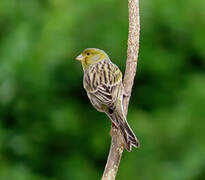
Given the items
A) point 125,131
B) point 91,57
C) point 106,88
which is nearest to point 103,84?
point 106,88

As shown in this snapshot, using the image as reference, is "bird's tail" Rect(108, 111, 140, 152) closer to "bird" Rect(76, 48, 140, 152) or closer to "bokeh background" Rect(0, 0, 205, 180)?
"bird" Rect(76, 48, 140, 152)

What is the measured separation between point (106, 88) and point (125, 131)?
2.59 ft

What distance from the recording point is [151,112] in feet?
21.4

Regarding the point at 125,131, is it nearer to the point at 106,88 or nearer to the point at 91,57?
the point at 106,88

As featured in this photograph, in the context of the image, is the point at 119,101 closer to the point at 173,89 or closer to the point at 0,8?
the point at 173,89

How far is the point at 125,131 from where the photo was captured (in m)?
3.40

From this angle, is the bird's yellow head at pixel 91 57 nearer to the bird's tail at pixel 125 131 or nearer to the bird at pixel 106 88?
the bird at pixel 106 88

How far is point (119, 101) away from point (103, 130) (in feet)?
8.96

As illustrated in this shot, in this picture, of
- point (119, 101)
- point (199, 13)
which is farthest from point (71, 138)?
point (119, 101)

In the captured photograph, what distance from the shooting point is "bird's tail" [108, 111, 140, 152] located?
3.18 meters

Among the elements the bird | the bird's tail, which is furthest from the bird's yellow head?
the bird's tail

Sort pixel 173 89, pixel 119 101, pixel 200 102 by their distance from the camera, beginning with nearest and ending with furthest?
pixel 119 101 → pixel 200 102 → pixel 173 89

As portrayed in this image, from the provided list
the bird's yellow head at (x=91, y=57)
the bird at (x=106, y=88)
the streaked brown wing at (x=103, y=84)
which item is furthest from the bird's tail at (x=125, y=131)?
the bird's yellow head at (x=91, y=57)

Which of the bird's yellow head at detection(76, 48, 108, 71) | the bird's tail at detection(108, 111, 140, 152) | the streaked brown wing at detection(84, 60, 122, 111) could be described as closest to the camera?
the bird's tail at detection(108, 111, 140, 152)
